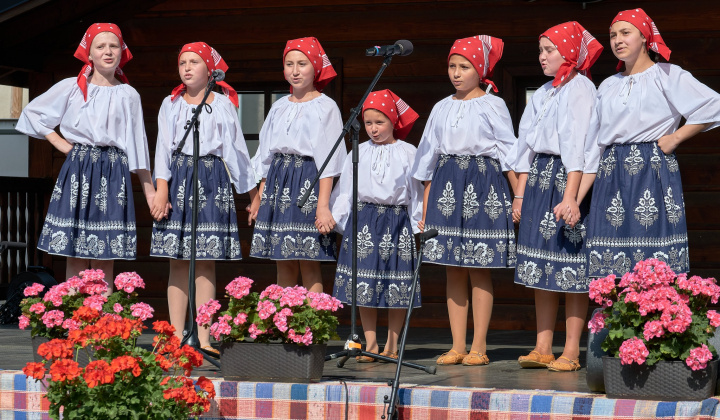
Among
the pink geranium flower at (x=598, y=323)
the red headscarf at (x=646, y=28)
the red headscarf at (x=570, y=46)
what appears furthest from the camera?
the red headscarf at (x=570, y=46)

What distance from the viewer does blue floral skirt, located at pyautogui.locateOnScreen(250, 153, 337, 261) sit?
5.81 meters

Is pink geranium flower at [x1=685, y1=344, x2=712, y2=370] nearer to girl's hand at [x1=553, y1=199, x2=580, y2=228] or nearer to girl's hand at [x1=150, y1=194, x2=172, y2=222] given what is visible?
girl's hand at [x1=553, y1=199, x2=580, y2=228]

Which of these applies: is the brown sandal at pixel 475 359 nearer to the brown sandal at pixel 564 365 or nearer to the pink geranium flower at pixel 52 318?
the brown sandal at pixel 564 365

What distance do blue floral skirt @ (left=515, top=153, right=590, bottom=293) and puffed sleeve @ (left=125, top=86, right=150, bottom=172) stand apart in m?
2.03

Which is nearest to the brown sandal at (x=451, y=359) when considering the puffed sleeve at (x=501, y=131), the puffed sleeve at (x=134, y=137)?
the puffed sleeve at (x=501, y=131)

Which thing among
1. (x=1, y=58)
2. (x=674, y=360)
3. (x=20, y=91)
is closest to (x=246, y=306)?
(x=674, y=360)

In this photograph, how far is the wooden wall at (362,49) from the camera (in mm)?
7344

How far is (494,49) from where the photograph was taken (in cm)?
566

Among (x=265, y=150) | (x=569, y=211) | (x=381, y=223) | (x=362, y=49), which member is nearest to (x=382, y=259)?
(x=381, y=223)

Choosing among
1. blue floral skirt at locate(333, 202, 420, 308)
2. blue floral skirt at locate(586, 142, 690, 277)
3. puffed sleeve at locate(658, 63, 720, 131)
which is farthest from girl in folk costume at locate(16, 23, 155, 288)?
puffed sleeve at locate(658, 63, 720, 131)

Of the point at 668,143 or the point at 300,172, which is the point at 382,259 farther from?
the point at 668,143

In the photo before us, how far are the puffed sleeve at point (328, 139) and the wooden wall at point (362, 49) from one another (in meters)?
2.08

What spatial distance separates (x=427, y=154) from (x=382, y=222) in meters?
0.43

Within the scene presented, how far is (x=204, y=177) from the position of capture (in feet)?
19.1
